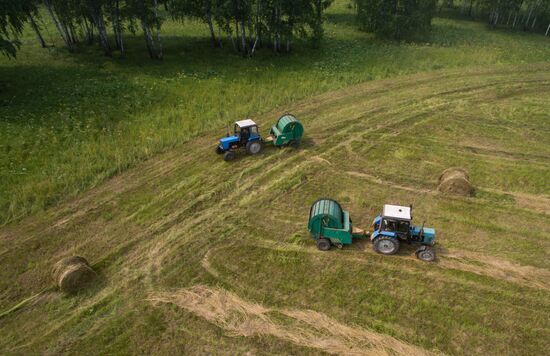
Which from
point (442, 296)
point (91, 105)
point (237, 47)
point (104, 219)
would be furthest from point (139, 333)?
point (237, 47)

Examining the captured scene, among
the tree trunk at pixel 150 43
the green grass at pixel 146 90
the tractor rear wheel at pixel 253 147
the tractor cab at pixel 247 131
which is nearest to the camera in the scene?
the green grass at pixel 146 90

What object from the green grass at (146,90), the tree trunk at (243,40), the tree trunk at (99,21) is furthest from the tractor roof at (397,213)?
the tree trunk at (99,21)

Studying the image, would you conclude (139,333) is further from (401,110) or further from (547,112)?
(547,112)

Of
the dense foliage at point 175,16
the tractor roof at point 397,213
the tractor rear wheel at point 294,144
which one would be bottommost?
the tractor rear wheel at point 294,144

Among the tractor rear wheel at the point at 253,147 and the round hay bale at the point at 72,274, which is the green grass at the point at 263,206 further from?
the tractor rear wheel at the point at 253,147

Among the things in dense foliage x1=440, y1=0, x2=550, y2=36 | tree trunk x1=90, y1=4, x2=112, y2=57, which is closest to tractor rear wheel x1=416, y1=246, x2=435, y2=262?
tree trunk x1=90, y1=4, x2=112, y2=57

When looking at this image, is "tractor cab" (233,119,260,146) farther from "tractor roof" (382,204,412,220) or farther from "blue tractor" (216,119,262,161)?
"tractor roof" (382,204,412,220)
